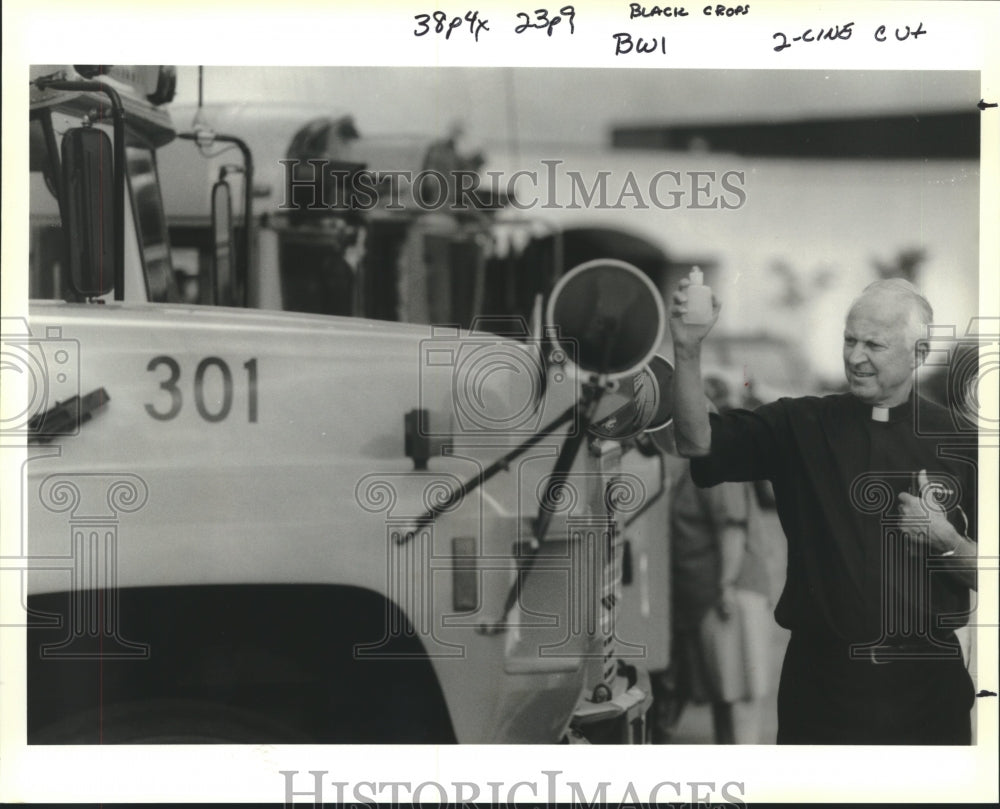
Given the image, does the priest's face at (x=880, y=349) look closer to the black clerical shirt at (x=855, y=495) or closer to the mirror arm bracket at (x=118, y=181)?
the black clerical shirt at (x=855, y=495)

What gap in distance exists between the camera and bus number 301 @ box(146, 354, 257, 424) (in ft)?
8.39

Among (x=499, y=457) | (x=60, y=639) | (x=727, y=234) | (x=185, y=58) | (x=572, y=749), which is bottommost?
(x=572, y=749)

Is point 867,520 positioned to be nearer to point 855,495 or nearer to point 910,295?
point 855,495

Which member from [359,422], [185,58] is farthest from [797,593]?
[185,58]

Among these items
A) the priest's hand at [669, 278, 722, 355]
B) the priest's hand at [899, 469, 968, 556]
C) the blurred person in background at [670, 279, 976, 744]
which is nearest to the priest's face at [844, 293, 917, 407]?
the blurred person in background at [670, 279, 976, 744]

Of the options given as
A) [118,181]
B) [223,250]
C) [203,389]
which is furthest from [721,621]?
[118,181]

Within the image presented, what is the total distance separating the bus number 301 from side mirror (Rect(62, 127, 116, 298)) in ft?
0.80

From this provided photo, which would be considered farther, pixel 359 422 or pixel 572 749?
pixel 572 749

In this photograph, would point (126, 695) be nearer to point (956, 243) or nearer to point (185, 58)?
point (185, 58)

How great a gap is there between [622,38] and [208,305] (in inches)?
44.4

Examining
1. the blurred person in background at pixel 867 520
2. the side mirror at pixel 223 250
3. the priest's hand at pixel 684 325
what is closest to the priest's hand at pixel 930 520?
the blurred person in background at pixel 867 520

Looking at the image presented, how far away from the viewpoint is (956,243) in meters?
2.76

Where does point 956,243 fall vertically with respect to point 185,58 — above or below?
below

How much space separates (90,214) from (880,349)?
5.95ft
